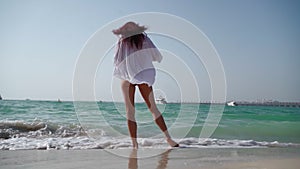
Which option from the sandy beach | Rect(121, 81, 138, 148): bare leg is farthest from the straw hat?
the sandy beach

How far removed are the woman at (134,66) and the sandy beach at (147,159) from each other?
1.47ft

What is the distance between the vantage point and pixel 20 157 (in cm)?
304

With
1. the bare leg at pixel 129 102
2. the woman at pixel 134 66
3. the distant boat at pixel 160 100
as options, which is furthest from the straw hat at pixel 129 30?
the distant boat at pixel 160 100

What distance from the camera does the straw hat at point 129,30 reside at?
140 inches

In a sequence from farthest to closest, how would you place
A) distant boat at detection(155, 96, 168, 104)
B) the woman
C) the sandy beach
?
distant boat at detection(155, 96, 168, 104) < the woman < the sandy beach

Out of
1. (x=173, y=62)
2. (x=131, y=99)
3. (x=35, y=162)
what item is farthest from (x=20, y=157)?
(x=173, y=62)

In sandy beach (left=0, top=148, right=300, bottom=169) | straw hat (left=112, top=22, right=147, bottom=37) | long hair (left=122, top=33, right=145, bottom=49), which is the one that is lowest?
A: sandy beach (left=0, top=148, right=300, bottom=169)

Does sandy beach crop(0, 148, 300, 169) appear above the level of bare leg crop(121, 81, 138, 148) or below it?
below

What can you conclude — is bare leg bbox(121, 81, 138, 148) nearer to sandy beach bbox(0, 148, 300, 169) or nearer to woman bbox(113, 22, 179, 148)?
woman bbox(113, 22, 179, 148)

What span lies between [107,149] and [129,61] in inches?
39.5

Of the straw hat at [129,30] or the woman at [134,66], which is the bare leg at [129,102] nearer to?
the woman at [134,66]

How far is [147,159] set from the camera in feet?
9.73

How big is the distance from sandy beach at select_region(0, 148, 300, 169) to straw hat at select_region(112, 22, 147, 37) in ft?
4.13

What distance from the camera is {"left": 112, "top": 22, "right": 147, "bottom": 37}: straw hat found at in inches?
140
